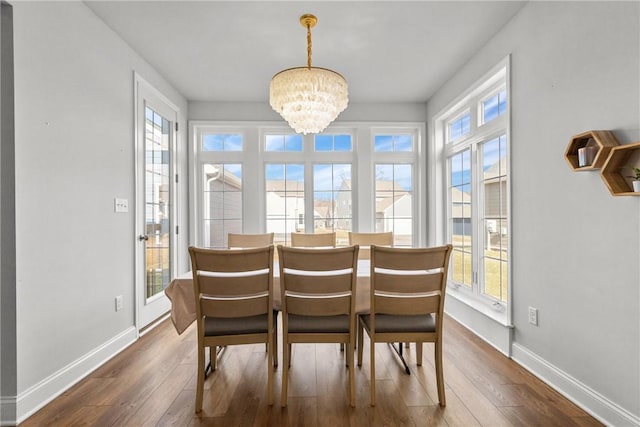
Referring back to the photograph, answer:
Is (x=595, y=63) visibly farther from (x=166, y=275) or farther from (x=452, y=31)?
(x=166, y=275)

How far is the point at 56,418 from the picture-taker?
75.4 inches

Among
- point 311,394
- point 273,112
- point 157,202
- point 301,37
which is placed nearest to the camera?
point 311,394

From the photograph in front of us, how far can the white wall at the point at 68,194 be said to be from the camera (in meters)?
1.98

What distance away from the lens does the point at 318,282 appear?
1.96 meters

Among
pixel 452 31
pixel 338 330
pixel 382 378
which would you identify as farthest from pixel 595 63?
pixel 382 378

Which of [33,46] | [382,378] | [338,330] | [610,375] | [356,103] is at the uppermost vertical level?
[356,103]

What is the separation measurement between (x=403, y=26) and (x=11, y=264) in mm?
3179

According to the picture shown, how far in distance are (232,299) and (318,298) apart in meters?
0.50

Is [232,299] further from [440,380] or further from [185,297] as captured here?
[440,380]

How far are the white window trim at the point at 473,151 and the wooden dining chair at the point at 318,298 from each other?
5.08 ft

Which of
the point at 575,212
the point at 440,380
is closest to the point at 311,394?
the point at 440,380

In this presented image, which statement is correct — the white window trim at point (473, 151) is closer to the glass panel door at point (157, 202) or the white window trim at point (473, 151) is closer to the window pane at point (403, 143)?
the window pane at point (403, 143)

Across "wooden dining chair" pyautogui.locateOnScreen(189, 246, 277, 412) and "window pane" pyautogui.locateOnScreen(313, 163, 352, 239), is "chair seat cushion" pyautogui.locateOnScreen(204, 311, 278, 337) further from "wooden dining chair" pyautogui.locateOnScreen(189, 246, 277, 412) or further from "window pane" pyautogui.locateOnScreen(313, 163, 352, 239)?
"window pane" pyautogui.locateOnScreen(313, 163, 352, 239)

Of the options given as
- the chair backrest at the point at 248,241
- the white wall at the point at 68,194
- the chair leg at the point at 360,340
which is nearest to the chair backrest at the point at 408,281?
the chair leg at the point at 360,340
